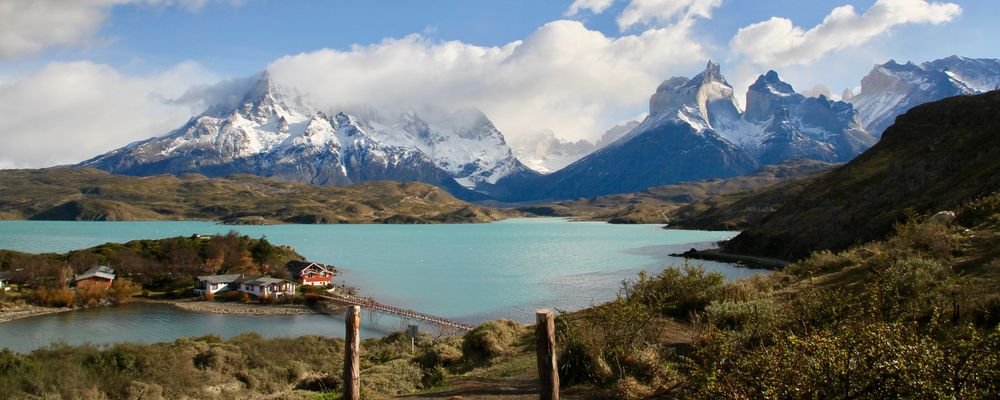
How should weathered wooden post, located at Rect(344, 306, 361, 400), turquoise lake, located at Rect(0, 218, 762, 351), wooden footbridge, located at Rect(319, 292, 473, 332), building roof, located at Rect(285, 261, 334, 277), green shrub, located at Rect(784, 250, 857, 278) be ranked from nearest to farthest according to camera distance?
weathered wooden post, located at Rect(344, 306, 361, 400)
green shrub, located at Rect(784, 250, 857, 278)
wooden footbridge, located at Rect(319, 292, 473, 332)
turquoise lake, located at Rect(0, 218, 762, 351)
building roof, located at Rect(285, 261, 334, 277)

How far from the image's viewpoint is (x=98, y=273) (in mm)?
72562

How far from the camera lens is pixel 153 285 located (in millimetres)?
77875

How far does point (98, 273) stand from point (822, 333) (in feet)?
272

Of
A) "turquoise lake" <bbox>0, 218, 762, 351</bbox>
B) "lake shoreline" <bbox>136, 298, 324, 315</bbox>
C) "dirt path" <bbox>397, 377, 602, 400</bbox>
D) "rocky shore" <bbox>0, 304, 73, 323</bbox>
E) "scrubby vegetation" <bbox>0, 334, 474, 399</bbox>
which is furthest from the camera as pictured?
"lake shoreline" <bbox>136, 298, 324, 315</bbox>

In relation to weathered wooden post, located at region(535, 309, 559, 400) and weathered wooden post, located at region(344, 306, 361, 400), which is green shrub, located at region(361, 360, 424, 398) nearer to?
weathered wooden post, located at region(344, 306, 361, 400)

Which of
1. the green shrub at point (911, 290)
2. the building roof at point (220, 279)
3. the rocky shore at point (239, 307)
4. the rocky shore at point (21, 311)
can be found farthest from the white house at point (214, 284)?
the green shrub at point (911, 290)

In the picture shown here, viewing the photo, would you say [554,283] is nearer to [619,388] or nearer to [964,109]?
[619,388]

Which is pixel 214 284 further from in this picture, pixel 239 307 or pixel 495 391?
pixel 495 391

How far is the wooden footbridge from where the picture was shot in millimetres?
50531

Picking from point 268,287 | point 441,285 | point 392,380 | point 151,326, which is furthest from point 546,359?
point 441,285

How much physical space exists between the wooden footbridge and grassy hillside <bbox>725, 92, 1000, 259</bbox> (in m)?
43.3

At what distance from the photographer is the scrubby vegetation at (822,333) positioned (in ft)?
21.7

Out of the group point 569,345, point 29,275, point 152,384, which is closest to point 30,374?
point 152,384

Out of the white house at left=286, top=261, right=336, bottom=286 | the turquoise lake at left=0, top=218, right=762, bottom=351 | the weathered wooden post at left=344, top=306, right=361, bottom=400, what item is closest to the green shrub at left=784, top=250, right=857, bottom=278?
the weathered wooden post at left=344, top=306, right=361, bottom=400
